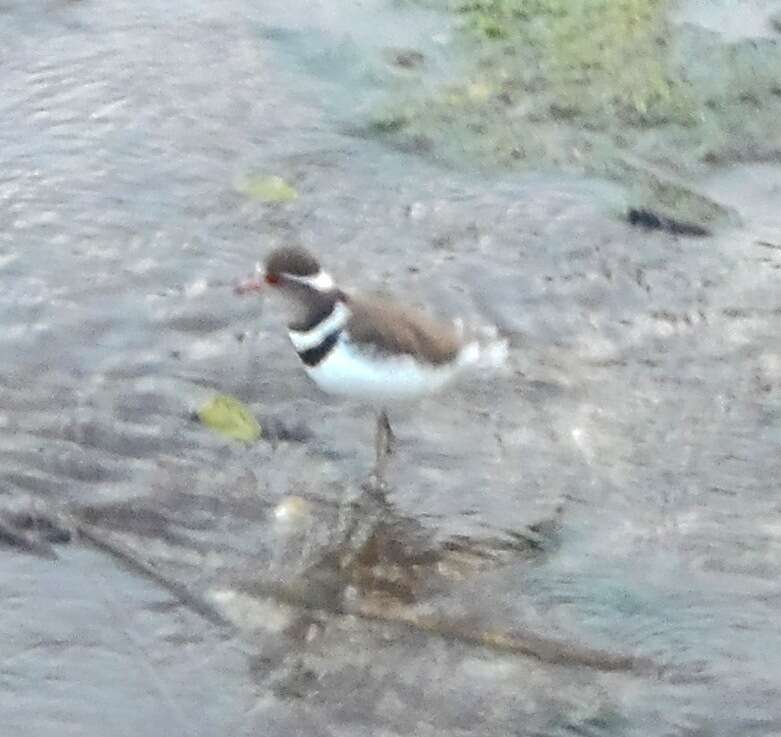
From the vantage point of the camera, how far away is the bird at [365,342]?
5.92m

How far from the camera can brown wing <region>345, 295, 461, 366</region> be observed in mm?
5941

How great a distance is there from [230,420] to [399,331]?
87cm

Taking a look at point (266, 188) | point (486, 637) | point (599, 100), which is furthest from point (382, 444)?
point (599, 100)

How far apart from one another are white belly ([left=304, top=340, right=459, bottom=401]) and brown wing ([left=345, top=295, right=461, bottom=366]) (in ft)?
0.14

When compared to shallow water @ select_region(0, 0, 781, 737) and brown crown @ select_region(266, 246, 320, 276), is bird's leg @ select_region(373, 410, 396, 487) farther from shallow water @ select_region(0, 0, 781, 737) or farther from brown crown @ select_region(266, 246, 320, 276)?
brown crown @ select_region(266, 246, 320, 276)

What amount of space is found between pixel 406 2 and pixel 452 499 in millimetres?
5155

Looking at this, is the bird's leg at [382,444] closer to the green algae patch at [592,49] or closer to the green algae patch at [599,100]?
the green algae patch at [599,100]

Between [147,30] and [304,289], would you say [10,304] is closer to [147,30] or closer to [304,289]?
[304,289]

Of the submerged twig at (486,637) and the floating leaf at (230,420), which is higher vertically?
the floating leaf at (230,420)

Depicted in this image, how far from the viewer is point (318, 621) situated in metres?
5.43

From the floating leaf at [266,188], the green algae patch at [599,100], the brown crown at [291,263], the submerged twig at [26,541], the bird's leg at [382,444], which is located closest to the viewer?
the submerged twig at [26,541]

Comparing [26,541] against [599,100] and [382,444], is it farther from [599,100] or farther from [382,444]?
[599,100]

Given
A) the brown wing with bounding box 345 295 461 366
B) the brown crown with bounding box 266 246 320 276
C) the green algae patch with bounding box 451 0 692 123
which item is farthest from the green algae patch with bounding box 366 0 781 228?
the brown crown with bounding box 266 246 320 276

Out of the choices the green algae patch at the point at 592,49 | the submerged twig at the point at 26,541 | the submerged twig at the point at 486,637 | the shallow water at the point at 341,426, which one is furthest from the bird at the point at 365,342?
the green algae patch at the point at 592,49
